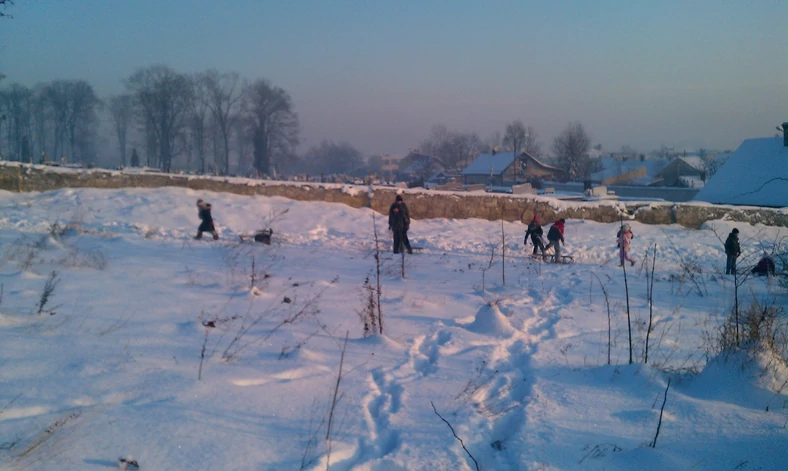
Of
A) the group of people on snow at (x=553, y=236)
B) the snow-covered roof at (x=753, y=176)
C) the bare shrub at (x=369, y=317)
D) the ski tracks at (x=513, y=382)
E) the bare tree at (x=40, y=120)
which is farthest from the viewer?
the bare tree at (x=40, y=120)

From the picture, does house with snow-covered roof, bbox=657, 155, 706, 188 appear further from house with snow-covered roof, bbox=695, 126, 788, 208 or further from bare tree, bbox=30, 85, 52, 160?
bare tree, bbox=30, 85, 52, 160

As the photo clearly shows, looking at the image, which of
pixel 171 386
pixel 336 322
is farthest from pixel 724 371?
pixel 171 386

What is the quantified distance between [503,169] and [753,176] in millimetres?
27822

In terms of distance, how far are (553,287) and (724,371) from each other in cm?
465

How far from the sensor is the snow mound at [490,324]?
5996 mm

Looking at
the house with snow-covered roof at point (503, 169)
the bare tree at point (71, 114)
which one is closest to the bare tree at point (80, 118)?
the bare tree at point (71, 114)

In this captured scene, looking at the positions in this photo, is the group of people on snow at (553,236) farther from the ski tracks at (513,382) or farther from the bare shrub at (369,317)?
the bare shrub at (369,317)

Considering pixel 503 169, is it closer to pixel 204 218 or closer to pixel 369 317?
pixel 204 218

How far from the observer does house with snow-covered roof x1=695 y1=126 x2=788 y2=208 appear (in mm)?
27125

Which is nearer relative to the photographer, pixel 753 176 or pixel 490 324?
pixel 490 324

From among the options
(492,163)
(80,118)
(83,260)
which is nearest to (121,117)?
(80,118)

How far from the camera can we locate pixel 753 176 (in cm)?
2906

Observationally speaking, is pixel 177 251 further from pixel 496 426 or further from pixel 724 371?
pixel 724 371

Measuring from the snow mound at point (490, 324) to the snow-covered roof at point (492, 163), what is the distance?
5026 cm
